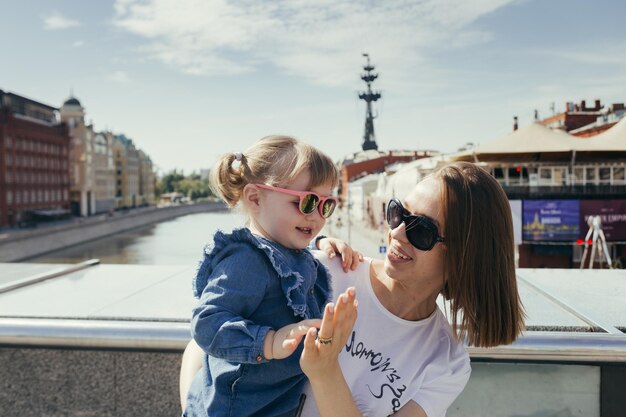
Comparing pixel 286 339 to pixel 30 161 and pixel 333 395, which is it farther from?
pixel 30 161

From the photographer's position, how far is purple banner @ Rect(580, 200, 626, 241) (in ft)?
71.5

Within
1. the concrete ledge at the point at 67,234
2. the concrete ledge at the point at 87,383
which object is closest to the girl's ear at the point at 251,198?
the concrete ledge at the point at 87,383

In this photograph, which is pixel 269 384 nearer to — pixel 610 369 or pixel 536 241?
pixel 610 369

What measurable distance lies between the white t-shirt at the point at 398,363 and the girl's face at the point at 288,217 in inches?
8.5

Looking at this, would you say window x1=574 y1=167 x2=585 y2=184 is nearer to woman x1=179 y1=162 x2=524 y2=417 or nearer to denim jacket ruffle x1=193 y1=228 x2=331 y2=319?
woman x1=179 y1=162 x2=524 y2=417

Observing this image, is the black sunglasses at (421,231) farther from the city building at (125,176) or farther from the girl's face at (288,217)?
the city building at (125,176)

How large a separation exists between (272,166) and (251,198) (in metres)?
0.09

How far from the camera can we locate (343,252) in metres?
1.50

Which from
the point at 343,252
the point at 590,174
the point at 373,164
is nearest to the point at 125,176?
the point at 373,164

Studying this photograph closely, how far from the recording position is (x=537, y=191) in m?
Result: 22.0

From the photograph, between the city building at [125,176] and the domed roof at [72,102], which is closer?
the domed roof at [72,102]

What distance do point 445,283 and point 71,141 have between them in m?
55.4

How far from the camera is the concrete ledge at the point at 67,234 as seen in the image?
30.6 meters

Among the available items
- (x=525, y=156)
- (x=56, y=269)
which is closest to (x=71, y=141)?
(x=525, y=156)
